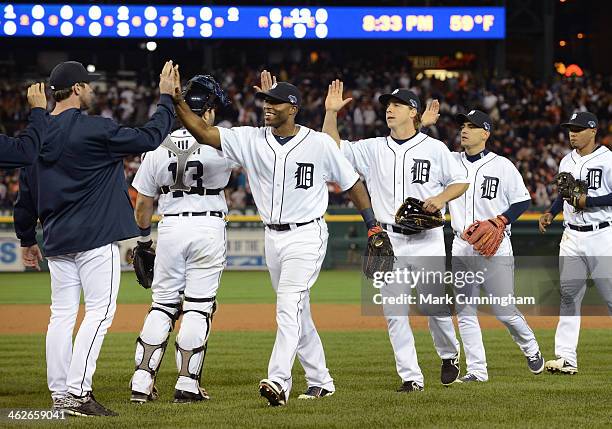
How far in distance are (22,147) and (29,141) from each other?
0.17 feet

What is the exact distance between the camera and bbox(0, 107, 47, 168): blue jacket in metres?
5.51

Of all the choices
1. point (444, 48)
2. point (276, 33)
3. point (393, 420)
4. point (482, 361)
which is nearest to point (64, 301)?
point (393, 420)

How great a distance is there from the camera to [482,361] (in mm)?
7664

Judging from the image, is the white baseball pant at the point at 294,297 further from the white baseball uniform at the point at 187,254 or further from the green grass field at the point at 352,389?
the white baseball uniform at the point at 187,254

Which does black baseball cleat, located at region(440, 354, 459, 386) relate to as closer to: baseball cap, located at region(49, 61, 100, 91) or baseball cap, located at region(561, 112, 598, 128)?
baseball cap, located at region(561, 112, 598, 128)

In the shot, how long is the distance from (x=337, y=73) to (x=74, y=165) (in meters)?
23.1

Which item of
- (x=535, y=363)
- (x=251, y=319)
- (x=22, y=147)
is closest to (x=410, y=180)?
(x=535, y=363)

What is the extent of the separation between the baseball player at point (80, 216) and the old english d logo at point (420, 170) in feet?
6.44

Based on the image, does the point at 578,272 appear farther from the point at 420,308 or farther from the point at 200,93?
the point at 200,93

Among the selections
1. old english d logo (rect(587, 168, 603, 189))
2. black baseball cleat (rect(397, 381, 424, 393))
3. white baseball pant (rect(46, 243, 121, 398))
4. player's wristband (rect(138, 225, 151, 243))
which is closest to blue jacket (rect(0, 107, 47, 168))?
white baseball pant (rect(46, 243, 121, 398))

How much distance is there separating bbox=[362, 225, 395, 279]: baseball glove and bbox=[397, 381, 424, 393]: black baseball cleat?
774 millimetres

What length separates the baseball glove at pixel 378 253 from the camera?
267 inches

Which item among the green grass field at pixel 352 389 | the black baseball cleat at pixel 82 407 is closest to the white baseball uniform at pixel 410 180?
the green grass field at pixel 352 389

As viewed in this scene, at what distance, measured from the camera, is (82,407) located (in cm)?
597
